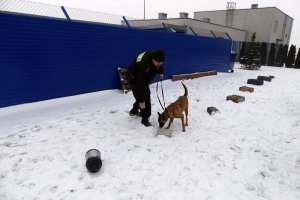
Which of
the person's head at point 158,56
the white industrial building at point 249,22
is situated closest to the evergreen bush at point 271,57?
the white industrial building at point 249,22

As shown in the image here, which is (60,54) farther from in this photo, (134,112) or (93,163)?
(93,163)

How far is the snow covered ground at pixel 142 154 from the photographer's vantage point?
3365 millimetres

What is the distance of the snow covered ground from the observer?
337 cm

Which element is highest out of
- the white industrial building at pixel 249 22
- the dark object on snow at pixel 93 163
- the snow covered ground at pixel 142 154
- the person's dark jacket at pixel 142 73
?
the white industrial building at pixel 249 22

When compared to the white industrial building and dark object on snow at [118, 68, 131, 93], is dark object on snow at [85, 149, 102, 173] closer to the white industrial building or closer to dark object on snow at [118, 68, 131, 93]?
dark object on snow at [118, 68, 131, 93]

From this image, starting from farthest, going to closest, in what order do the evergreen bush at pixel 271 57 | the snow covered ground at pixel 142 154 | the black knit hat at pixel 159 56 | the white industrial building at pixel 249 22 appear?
the white industrial building at pixel 249 22, the evergreen bush at pixel 271 57, the black knit hat at pixel 159 56, the snow covered ground at pixel 142 154

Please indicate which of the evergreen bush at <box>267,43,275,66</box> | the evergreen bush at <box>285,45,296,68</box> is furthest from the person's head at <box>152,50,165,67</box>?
the evergreen bush at <box>285,45,296,68</box>

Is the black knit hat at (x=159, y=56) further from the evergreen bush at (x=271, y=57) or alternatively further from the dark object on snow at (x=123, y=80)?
the evergreen bush at (x=271, y=57)

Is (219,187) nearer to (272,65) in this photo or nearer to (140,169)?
(140,169)

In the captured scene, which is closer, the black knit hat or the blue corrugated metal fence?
the black knit hat

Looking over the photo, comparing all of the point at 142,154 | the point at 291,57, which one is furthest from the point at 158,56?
the point at 291,57

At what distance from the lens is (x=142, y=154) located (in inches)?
169

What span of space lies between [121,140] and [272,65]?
26.5 metres

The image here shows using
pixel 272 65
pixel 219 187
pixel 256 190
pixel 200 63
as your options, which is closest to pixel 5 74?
pixel 219 187
